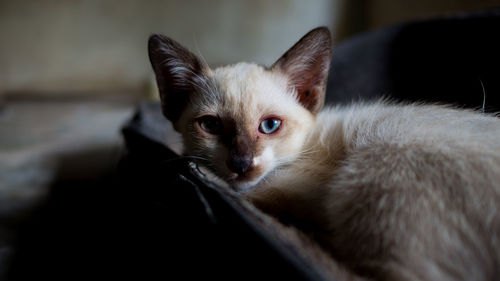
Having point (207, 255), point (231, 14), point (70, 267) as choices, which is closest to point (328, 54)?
point (207, 255)

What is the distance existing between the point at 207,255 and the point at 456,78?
1.49 meters

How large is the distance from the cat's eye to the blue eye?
0.43ft

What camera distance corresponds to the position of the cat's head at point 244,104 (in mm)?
933

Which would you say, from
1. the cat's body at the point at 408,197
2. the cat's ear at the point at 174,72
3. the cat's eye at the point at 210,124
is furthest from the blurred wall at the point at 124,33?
the cat's body at the point at 408,197

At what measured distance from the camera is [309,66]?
113 centimetres

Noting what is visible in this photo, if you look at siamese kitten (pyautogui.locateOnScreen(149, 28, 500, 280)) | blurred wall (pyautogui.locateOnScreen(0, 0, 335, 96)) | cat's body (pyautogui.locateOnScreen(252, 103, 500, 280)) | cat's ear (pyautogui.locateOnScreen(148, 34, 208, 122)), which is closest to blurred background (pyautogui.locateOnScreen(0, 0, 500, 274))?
blurred wall (pyautogui.locateOnScreen(0, 0, 335, 96))

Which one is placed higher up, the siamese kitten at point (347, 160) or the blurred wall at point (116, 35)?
the blurred wall at point (116, 35)

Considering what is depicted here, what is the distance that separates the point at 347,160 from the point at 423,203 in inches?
10.0

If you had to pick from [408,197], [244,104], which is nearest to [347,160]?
[408,197]

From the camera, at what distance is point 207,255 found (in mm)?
730

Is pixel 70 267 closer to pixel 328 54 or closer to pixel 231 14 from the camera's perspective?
pixel 328 54

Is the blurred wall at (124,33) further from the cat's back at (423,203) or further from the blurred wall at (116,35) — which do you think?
the cat's back at (423,203)

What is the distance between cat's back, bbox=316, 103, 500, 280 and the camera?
2.10ft

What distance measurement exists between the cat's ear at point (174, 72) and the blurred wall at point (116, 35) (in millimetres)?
2771
